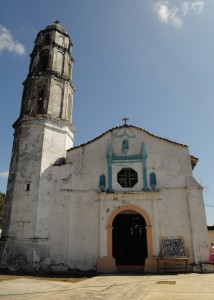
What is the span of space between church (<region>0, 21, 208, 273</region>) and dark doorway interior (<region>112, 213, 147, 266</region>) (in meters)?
0.05

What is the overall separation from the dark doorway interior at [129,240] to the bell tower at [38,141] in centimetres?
399

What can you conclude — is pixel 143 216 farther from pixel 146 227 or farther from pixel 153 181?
pixel 153 181

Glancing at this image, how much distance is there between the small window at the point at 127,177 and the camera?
46.9 ft

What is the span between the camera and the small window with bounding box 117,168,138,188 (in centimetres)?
1430

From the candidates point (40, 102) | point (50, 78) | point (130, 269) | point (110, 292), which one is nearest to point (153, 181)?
point (130, 269)

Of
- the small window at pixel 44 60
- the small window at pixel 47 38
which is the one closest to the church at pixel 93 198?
the small window at pixel 44 60

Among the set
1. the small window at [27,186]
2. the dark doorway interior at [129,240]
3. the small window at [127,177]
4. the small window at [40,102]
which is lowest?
the dark doorway interior at [129,240]

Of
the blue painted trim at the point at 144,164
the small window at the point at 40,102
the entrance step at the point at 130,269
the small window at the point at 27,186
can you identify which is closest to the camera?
the entrance step at the point at 130,269

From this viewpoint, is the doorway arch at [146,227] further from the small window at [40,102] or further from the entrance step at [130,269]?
the small window at [40,102]

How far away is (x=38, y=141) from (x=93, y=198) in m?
4.37

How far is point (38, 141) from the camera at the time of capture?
14.6 metres

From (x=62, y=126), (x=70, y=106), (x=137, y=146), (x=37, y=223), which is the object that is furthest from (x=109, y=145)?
(x=37, y=223)

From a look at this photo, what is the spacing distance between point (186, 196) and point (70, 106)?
9.06 metres

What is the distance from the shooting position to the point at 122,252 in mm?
14555
